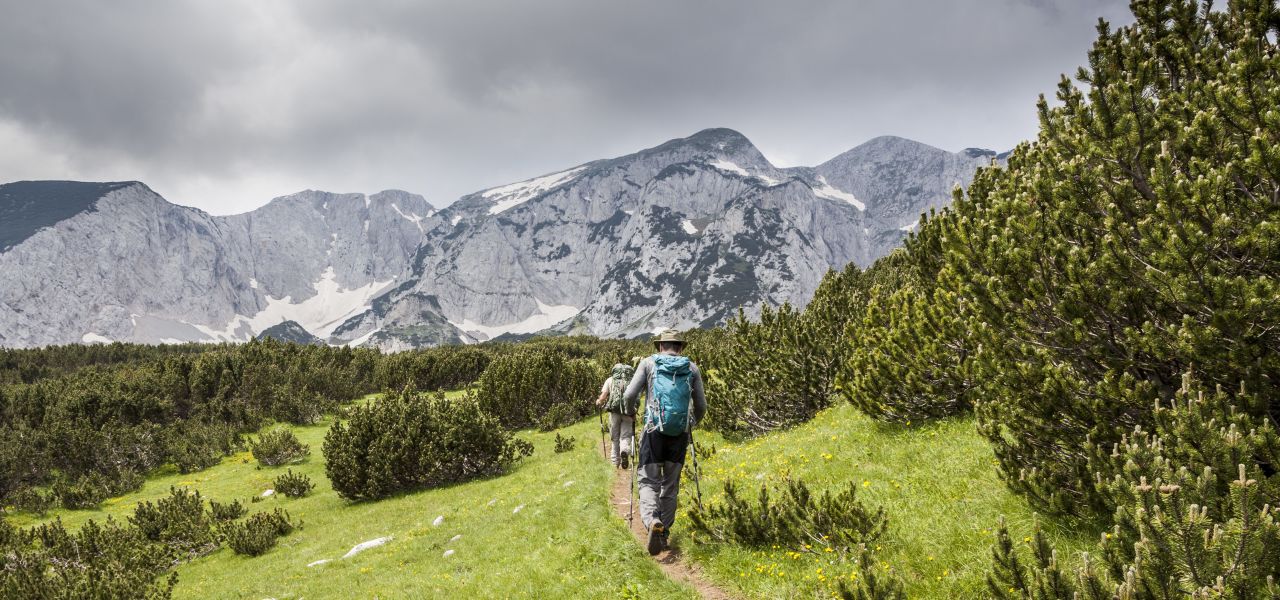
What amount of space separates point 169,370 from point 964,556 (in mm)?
47306

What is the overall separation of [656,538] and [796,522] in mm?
2214

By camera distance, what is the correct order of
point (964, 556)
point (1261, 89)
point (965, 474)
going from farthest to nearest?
point (965, 474)
point (964, 556)
point (1261, 89)

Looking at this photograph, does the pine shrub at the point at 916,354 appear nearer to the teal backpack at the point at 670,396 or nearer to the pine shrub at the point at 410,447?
the teal backpack at the point at 670,396

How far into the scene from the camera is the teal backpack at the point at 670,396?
845 cm

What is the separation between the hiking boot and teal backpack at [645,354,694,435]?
58.3 inches

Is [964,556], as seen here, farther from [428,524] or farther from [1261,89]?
[428,524]

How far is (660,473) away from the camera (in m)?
8.91

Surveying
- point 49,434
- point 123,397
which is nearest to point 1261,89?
point 49,434

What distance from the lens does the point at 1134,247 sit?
197 inches

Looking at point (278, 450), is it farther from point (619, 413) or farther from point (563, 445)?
point (619, 413)

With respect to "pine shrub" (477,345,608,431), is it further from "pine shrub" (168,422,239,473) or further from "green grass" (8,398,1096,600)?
"pine shrub" (168,422,239,473)

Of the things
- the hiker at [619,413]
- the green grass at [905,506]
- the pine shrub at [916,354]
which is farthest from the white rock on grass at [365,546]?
the pine shrub at [916,354]

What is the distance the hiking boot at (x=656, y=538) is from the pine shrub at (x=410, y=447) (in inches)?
638

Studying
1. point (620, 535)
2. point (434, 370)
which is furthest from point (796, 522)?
point (434, 370)
